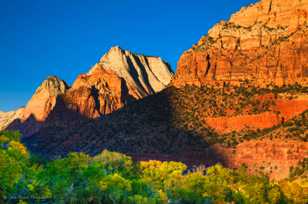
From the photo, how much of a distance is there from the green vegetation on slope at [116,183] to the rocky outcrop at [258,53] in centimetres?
Answer: 7331

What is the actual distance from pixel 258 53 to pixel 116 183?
121 metres

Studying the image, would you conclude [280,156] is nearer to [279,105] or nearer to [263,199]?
[279,105]

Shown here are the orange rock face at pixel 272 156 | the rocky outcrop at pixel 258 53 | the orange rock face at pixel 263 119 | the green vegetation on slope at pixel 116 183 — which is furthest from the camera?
the rocky outcrop at pixel 258 53

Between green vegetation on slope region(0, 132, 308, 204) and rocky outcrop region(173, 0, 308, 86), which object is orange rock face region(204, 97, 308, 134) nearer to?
rocky outcrop region(173, 0, 308, 86)

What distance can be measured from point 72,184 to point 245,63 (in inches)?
4750

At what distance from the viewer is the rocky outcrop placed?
173125 millimetres

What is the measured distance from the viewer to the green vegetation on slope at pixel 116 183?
50.5 m

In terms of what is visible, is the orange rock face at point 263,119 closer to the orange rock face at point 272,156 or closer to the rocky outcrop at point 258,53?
the rocky outcrop at point 258,53

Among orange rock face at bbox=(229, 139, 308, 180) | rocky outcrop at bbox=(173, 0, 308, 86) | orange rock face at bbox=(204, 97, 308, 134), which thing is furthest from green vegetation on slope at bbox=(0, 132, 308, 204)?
rocky outcrop at bbox=(173, 0, 308, 86)

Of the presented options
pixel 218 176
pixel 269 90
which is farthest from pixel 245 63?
pixel 218 176

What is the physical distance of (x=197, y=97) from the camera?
176m

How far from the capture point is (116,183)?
69.8 meters

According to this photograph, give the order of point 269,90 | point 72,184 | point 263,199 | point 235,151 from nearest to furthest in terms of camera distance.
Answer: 1. point 72,184
2. point 263,199
3. point 235,151
4. point 269,90

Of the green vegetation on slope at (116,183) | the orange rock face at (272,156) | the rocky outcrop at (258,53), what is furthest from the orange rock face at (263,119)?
the green vegetation on slope at (116,183)
